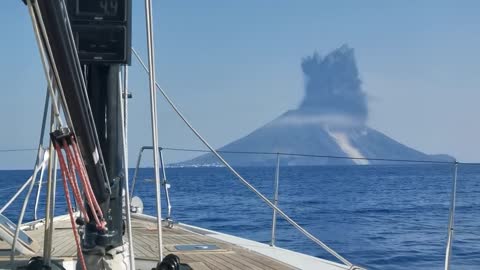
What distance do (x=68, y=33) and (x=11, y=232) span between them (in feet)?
10.4

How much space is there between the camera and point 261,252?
17.0 ft

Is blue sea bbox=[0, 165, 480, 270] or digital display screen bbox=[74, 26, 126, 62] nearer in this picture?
Result: digital display screen bbox=[74, 26, 126, 62]

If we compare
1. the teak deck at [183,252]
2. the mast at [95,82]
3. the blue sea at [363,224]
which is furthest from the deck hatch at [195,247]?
the mast at [95,82]

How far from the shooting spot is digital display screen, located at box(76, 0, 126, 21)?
252 cm

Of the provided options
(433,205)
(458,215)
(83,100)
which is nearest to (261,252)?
(83,100)

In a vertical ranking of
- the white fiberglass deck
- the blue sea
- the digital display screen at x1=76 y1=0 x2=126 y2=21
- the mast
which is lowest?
the blue sea

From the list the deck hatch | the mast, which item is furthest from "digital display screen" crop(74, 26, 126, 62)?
the deck hatch

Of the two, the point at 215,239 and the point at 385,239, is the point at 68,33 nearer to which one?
the point at 215,239

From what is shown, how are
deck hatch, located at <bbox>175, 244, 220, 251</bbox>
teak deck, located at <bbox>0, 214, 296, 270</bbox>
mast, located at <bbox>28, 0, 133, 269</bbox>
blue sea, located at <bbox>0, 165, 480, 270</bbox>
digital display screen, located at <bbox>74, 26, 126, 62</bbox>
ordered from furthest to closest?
blue sea, located at <bbox>0, 165, 480, 270</bbox>, deck hatch, located at <bbox>175, 244, 220, 251</bbox>, teak deck, located at <bbox>0, 214, 296, 270</bbox>, digital display screen, located at <bbox>74, 26, 126, 62</bbox>, mast, located at <bbox>28, 0, 133, 269</bbox>

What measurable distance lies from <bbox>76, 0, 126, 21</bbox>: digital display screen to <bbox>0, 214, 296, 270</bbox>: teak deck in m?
2.06

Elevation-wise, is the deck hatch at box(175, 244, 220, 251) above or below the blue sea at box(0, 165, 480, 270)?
above

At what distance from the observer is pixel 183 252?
16.0 ft

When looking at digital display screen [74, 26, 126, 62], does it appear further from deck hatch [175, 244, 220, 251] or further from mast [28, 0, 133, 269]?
deck hatch [175, 244, 220, 251]

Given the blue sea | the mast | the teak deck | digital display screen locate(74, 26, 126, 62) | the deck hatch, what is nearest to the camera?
the mast
